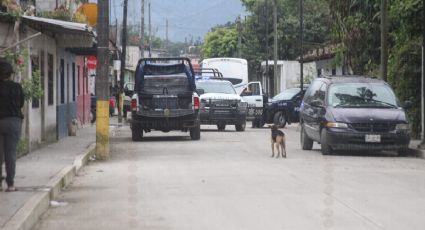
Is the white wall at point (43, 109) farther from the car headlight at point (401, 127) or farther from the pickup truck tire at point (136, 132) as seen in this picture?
the car headlight at point (401, 127)

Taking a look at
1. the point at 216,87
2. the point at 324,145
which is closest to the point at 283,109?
the point at 216,87

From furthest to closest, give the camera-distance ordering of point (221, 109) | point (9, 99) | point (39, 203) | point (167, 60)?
point (221, 109), point (167, 60), point (9, 99), point (39, 203)

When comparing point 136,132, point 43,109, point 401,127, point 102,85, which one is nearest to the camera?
point 102,85

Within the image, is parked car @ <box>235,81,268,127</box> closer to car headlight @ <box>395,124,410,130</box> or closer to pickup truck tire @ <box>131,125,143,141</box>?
pickup truck tire @ <box>131,125,143,141</box>

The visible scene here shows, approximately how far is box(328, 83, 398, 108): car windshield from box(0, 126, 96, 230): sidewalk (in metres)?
6.06

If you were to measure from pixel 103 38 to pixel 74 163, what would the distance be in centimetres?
362

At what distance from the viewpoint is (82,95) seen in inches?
1259

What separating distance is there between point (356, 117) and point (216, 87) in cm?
1238

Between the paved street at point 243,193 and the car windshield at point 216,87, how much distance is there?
35.5ft

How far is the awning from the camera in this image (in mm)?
15844

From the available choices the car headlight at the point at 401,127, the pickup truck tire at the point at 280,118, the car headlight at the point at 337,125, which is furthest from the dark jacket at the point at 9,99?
the pickup truck tire at the point at 280,118

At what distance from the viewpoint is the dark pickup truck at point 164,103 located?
23188 millimetres

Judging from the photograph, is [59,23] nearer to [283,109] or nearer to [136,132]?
[136,132]

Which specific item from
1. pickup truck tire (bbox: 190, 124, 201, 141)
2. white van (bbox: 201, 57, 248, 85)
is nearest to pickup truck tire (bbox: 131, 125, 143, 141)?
pickup truck tire (bbox: 190, 124, 201, 141)
